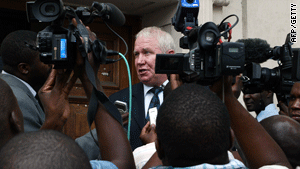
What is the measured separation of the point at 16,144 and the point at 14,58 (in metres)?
2.23

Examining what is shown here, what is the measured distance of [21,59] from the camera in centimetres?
328

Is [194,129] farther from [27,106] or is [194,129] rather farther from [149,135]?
[27,106]

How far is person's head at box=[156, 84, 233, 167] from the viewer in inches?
56.6

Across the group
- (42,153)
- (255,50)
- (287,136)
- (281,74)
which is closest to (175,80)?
(287,136)

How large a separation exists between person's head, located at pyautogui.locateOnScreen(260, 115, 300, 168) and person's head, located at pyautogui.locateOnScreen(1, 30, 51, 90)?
6.38 ft

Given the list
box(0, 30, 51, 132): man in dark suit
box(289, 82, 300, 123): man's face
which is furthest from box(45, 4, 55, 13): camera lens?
box(289, 82, 300, 123): man's face

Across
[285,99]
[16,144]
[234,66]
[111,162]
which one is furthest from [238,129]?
Answer: [285,99]

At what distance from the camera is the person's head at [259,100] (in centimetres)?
440

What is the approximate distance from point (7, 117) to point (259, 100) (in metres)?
3.33

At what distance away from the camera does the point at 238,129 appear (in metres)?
1.83

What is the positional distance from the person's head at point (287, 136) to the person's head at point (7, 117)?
133 centimetres

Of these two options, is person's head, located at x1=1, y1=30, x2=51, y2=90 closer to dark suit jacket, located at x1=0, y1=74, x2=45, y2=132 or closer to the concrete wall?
dark suit jacket, located at x1=0, y1=74, x2=45, y2=132

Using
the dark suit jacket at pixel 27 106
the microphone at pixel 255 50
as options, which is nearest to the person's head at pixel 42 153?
the dark suit jacket at pixel 27 106

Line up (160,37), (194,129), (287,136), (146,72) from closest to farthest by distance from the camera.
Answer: (194,129) → (287,136) → (146,72) → (160,37)
